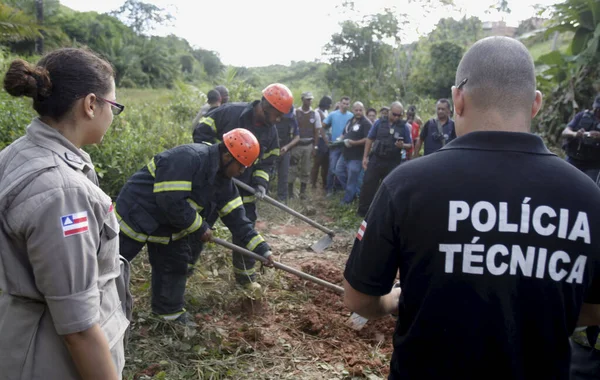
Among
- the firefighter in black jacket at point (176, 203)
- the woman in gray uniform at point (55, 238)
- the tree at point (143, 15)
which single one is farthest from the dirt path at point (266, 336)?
the tree at point (143, 15)

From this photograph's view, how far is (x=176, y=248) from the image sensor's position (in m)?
4.18

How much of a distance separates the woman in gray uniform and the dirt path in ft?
6.90

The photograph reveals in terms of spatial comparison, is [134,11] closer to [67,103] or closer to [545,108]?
[545,108]

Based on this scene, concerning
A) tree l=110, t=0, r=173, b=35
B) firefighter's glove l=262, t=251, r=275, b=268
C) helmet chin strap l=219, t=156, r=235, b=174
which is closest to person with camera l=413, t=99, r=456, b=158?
firefighter's glove l=262, t=251, r=275, b=268

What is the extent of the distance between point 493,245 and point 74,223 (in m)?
1.20

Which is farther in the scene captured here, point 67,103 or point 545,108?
point 545,108

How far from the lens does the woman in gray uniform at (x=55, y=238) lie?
54.6 inches

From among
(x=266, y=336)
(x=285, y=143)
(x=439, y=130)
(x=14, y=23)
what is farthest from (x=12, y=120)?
(x=439, y=130)

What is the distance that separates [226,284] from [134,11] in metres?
32.0

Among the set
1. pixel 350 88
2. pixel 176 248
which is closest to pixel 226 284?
pixel 176 248

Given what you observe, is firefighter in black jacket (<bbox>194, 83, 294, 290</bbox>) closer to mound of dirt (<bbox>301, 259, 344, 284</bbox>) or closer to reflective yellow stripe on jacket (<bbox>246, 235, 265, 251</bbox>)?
mound of dirt (<bbox>301, 259, 344, 284</bbox>)

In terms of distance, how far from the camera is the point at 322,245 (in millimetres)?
6895

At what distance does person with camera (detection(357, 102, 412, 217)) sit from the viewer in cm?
829

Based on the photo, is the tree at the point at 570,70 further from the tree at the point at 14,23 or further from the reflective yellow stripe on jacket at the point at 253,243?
the tree at the point at 14,23
